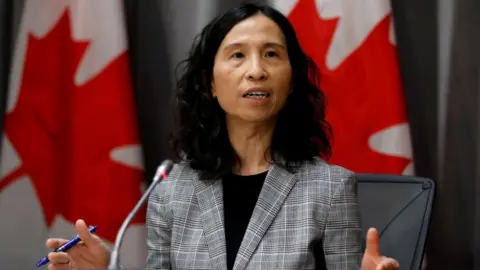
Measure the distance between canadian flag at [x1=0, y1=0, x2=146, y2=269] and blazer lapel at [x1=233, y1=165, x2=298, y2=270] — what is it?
2.19 feet

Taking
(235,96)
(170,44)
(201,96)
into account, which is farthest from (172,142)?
(170,44)

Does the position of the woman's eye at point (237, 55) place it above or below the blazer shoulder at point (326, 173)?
above

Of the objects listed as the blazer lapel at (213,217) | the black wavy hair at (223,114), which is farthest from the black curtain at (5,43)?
the blazer lapel at (213,217)

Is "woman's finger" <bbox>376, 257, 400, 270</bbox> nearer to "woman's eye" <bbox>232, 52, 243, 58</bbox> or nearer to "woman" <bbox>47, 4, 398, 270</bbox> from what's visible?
"woman" <bbox>47, 4, 398, 270</bbox>

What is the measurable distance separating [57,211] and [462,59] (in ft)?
4.16

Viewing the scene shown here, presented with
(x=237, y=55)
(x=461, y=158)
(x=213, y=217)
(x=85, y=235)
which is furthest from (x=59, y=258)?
(x=461, y=158)

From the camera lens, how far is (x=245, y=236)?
124 centimetres

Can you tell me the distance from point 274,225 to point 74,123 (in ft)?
2.77

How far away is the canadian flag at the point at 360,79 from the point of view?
177cm

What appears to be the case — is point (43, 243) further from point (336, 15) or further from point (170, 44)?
point (336, 15)

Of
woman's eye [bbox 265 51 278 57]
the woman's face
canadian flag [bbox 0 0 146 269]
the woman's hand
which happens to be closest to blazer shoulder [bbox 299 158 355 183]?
the woman's face

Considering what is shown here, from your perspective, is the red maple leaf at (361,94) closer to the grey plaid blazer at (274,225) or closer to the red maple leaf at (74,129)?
the grey plaid blazer at (274,225)

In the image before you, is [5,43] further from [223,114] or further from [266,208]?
[266,208]

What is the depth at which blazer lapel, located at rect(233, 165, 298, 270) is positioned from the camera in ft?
4.02
